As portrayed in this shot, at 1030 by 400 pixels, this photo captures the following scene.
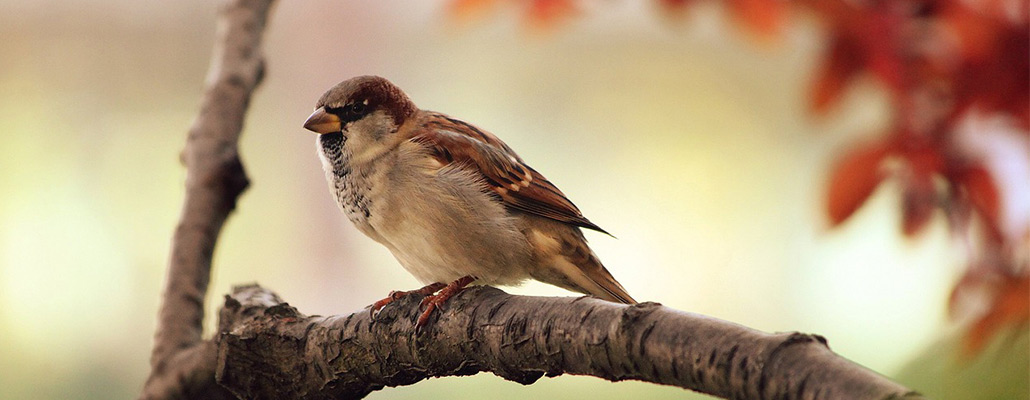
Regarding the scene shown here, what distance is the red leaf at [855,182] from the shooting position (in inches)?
59.7

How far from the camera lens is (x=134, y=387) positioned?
295cm

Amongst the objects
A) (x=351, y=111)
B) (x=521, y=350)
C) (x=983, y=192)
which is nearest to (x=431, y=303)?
(x=521, y=350)

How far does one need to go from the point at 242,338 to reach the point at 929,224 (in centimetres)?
110

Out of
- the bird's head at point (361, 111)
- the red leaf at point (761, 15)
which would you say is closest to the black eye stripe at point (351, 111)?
the bird's head at point (361, 111)

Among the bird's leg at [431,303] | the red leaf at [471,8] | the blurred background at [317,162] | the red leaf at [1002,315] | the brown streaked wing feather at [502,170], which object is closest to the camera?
the bird's leg at [431,303]

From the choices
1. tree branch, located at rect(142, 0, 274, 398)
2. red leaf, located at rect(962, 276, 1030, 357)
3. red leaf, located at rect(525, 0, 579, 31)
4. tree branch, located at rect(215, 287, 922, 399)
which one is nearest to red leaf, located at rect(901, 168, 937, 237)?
red leaf, located at rect(962, 276, 1030, 357)

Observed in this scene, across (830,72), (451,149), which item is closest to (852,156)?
(830,72)

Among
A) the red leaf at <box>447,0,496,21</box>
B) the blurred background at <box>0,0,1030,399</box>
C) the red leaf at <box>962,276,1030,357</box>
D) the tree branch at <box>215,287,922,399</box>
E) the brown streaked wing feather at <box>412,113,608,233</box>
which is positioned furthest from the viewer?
the blurred background at <box>0,0,1030,399</box>

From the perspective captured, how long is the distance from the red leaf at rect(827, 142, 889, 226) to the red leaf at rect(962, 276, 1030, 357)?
243 millimetres

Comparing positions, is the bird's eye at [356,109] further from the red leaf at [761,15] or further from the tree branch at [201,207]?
the red leaf at [761,15]

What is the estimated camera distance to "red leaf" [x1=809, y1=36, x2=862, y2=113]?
1562 mm

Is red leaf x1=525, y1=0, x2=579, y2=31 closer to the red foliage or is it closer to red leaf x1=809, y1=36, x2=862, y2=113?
the red foliage

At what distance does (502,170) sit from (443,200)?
105mm

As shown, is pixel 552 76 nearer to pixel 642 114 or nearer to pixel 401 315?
pixel 642 114
